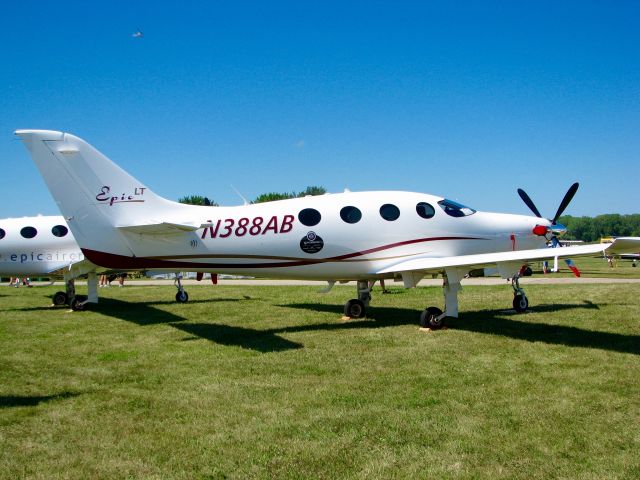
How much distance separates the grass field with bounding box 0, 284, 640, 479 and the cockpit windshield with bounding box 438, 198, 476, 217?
2.92 meters

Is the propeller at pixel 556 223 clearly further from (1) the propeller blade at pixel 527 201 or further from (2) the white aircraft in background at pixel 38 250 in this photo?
(2) the white aircraft in background at pixel 38 250

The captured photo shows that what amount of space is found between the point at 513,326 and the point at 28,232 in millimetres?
18016

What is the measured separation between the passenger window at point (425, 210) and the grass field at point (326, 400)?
9.91 feet

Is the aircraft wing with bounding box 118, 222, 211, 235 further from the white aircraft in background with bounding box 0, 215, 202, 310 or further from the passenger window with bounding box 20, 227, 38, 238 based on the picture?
the passenger window with bounding box 20, 227, 38, 238

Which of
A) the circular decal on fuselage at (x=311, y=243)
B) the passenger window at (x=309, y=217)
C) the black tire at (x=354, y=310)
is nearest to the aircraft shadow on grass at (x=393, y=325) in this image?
the black tire at (x=354, y=310)

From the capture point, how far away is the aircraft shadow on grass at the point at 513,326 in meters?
11.5

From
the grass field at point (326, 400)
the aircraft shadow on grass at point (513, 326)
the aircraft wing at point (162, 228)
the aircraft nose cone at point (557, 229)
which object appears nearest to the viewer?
the grass field at point (326, 400)

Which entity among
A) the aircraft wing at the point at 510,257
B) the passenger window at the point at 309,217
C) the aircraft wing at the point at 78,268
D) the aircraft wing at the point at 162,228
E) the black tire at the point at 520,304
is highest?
the passenger window at the point at 309,217

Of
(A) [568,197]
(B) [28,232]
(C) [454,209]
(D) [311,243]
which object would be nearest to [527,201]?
(A) [568,197]

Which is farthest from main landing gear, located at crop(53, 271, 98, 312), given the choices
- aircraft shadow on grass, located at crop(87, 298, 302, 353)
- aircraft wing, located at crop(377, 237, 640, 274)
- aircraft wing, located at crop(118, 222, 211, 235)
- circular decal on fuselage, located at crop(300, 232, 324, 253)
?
aircraft wing, located at crop(377, 237, 640, 274)

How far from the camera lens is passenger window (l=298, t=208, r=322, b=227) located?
1434cm

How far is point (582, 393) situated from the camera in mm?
7750

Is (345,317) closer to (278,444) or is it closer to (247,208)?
(247,208)

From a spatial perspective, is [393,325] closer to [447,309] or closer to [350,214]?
[447,309]
